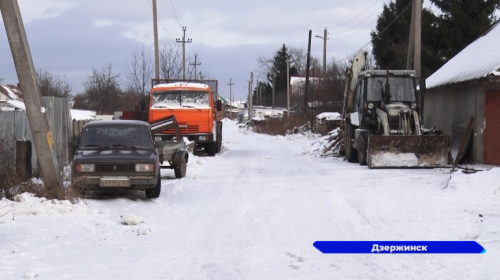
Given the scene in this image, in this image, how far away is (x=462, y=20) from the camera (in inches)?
1212

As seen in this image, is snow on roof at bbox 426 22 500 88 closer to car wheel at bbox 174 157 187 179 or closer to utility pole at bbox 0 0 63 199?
car wheel at bbox 174 157 187 179

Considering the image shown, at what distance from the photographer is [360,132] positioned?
19031 mm

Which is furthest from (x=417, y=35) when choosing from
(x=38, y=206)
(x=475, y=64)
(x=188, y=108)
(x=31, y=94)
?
(x=38, y=206)

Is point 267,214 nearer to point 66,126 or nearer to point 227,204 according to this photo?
point 227,204

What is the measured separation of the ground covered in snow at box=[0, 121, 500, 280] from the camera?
262 inches

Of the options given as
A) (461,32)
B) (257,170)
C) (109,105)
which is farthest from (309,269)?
(109,105)

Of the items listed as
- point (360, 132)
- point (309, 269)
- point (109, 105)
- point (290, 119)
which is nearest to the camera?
point (309, 269)

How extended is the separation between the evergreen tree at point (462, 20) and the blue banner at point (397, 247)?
84.0ft

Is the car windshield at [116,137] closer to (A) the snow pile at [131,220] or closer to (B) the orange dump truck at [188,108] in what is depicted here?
(A) the snow pile at [131,220]

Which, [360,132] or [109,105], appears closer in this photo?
[360,132]

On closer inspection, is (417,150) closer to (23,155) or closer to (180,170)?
(180,170)

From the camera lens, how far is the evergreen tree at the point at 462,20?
30.6 meters

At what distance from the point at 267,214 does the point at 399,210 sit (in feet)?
7.63

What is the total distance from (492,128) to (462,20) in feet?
48.4
